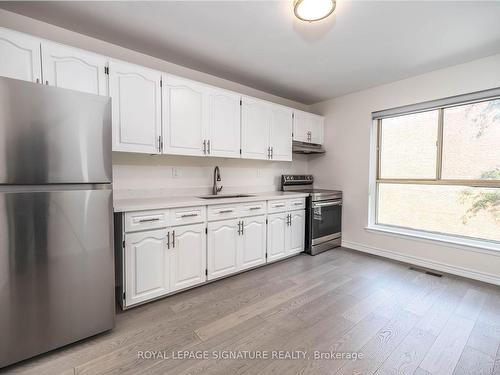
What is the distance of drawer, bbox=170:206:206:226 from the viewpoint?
2186 mm

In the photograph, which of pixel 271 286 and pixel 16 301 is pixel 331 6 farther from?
pixel 16 301

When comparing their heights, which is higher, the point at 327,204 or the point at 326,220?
the point at 327,204

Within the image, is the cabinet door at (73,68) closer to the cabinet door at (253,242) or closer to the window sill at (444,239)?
the cabinet door at (253,242)

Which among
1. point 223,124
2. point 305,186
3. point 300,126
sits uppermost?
point 300,126

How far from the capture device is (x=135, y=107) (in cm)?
215

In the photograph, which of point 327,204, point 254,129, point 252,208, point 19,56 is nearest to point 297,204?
point 327,204

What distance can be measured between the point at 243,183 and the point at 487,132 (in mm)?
2925

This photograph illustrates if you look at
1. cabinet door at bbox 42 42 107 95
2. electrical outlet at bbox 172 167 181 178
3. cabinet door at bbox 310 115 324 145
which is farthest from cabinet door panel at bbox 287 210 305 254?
cabinet door at bbox 42 42 107 95

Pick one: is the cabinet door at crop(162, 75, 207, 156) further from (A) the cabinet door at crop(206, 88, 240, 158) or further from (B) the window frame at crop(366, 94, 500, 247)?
(B) the window frame at crop(366, 94, 500, 247)

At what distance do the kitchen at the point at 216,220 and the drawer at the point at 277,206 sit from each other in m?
0.03

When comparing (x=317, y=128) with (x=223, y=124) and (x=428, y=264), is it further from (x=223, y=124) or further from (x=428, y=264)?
(x=428, y=264)

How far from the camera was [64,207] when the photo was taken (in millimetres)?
1464

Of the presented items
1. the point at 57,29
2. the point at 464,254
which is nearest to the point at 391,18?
the point at 464,254

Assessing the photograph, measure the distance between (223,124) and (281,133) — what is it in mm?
990
